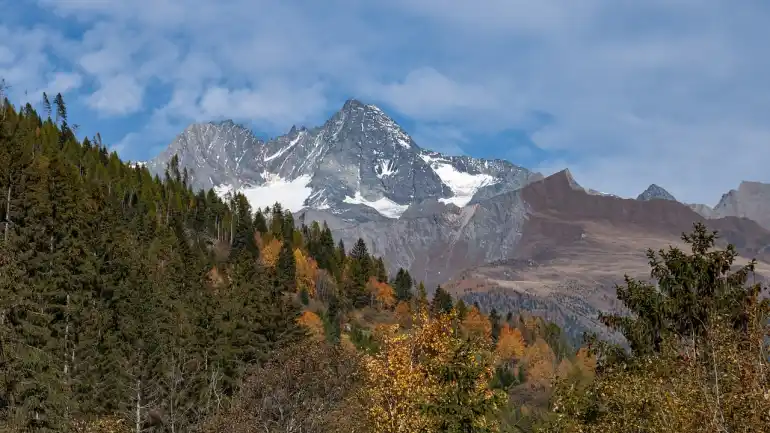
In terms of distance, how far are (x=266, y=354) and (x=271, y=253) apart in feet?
347

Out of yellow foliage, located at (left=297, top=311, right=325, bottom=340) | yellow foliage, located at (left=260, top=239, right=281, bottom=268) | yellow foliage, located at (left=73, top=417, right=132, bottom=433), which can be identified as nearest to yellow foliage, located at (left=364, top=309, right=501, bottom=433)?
yellow foliage, located at (left=73, top=417, right=132, bottom=433)

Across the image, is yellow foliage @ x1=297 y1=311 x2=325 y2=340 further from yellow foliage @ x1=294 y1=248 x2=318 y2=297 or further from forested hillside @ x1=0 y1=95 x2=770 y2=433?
yellow foliage @ x1=294 y1=248 x2=318 y2=297

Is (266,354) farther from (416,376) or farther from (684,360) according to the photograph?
(684,360)

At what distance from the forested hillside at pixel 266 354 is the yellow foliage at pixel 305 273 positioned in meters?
43.0

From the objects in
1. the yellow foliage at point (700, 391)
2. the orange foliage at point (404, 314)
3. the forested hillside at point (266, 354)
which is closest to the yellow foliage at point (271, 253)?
the orange foliage at point (404, 314)

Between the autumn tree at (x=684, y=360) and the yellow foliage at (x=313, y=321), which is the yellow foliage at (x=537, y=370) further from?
the autumn tree at (x=684, y=360)

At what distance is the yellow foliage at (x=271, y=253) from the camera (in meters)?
172

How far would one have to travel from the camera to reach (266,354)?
70938 mm

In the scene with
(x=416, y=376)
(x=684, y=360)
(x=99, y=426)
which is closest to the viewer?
(x=684, y=360)

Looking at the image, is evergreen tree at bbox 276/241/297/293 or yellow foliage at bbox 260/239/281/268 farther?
yellow foliage at bbox 260/239/281/268

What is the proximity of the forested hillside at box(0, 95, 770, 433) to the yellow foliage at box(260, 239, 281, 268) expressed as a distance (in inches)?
1585

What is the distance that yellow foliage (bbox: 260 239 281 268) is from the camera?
172 metres

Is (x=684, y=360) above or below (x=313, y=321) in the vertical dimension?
above

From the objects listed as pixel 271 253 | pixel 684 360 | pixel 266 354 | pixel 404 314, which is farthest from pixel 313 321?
pixel 684 360
